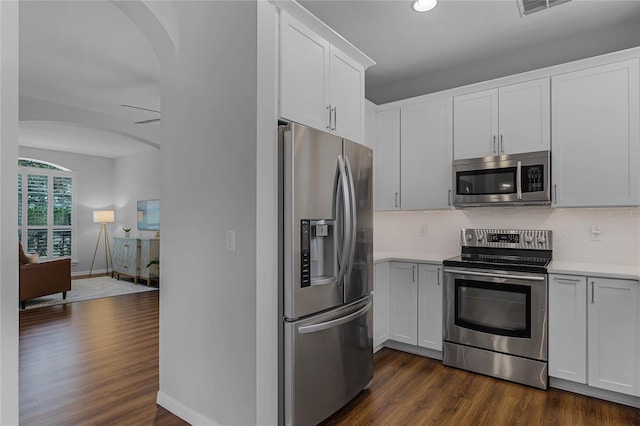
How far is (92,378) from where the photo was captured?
9.89ft

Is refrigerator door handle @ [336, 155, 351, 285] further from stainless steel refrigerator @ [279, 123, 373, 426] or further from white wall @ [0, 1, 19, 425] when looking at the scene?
white wall @ [0, 1, 19, 425]

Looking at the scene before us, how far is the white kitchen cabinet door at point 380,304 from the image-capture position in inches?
130

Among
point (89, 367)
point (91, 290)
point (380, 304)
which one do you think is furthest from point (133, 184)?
point (380, 304)

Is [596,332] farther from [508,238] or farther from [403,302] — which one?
[403,302]

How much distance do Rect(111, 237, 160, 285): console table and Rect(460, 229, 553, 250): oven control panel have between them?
5.68 meters

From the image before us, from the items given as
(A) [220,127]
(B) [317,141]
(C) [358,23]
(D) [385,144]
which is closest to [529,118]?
(D) [385,144]

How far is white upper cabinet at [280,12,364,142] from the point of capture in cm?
217

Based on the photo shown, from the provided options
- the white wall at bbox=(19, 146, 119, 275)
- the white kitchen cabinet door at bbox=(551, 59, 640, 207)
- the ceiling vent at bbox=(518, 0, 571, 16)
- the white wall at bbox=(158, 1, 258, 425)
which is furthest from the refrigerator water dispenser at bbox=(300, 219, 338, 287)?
the white wall at bbox=(19, 146, 119, 275)

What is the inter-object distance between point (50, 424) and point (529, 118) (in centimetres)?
409

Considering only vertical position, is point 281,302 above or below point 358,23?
below

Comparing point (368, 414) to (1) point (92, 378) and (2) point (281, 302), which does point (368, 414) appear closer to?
(2) point (281, 302)

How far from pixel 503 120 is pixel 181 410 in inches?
131

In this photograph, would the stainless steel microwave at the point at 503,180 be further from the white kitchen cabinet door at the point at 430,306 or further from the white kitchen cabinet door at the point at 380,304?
the white kitchen cabinet door at the point at 380,304

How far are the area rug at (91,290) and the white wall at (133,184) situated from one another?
1161mm
